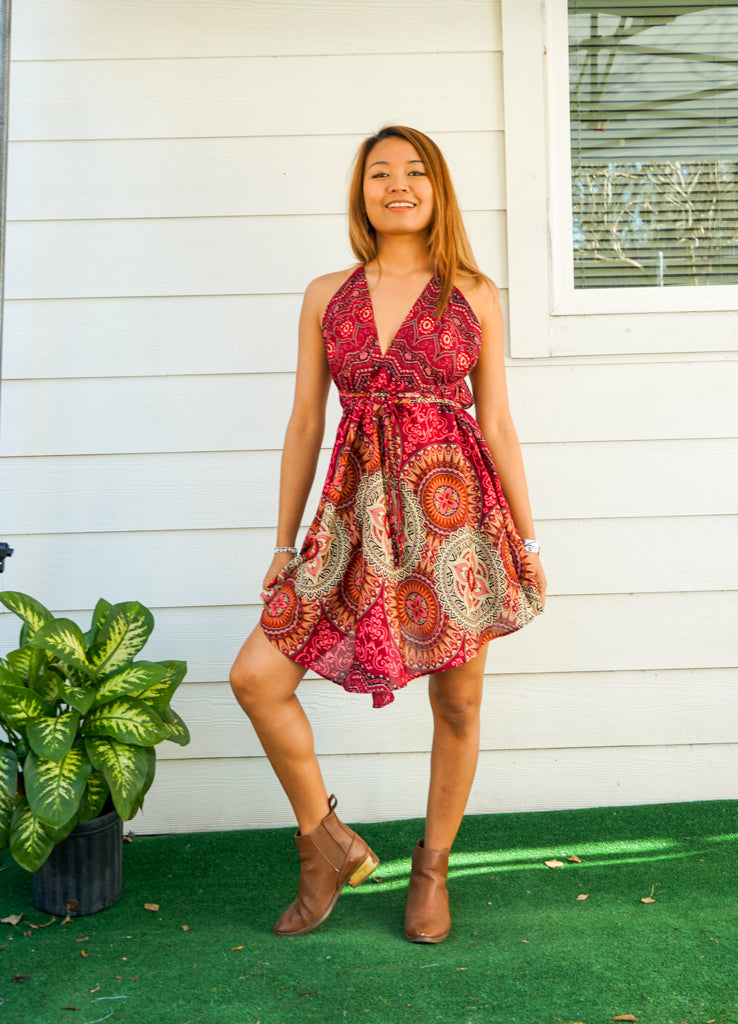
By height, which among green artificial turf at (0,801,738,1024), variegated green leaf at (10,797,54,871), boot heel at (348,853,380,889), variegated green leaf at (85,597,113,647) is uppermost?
variegated green leaf at (85,597,113,647)

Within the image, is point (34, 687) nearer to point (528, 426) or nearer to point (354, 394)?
point (354, 394)

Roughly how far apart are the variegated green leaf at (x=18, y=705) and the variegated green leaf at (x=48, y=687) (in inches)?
3.1

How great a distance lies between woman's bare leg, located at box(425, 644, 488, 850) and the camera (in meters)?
1.95

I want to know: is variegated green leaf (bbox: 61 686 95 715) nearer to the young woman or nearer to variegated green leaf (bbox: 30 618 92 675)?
variegated green leaf (bbox: 30 618 92 675)

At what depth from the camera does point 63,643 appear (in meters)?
2.07

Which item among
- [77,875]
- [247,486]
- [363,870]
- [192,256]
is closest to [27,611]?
[77,875]

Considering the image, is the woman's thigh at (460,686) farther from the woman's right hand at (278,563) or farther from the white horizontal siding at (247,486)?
→ the white horizontal siding at (247,486)

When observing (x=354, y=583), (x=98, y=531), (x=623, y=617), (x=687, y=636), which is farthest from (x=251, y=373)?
(x=687, y=636)

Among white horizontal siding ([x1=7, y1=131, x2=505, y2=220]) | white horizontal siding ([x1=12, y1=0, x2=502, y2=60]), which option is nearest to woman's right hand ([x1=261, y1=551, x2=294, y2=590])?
white horizontal siding ([x1=7, y1=131, x2=505, y2=220])

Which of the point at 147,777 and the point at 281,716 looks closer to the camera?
the point at 281,716

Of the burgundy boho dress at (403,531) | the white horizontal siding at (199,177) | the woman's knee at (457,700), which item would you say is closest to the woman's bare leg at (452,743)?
the woman's knee at (457,700)

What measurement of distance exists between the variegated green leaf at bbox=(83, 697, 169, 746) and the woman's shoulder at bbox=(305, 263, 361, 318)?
0.95m

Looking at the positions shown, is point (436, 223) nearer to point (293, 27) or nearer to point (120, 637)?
point (293, 27)

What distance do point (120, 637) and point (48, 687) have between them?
194mm
